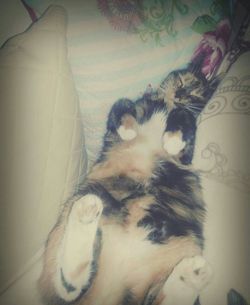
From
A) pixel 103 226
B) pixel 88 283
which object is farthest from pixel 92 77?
pixel 88 283

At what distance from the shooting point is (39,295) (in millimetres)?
2186

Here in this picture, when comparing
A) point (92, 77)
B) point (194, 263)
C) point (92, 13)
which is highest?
point (92, 13)

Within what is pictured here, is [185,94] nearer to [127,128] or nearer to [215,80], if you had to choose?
[215,80]

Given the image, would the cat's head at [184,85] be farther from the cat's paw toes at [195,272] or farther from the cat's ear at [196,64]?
the cat's paw toes at [195,272]

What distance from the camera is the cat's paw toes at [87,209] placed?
2.23 metres

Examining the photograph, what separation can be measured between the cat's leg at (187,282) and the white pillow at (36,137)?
832 mm

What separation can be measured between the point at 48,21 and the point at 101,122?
2.43 feet

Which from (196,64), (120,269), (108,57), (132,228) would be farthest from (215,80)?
(120,269)

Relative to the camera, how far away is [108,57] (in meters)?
2.27

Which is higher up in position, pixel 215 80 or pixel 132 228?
pixel 215 80

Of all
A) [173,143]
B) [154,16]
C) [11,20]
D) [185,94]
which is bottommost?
[173,143]

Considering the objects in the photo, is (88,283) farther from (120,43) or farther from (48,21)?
(48,21)

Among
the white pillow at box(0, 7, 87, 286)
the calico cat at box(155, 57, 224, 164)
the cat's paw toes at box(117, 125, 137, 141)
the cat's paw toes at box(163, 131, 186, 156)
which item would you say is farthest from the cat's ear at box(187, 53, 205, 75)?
the white pillow at box(0, 7, 87, 286)

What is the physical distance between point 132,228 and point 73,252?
0.40 metres
